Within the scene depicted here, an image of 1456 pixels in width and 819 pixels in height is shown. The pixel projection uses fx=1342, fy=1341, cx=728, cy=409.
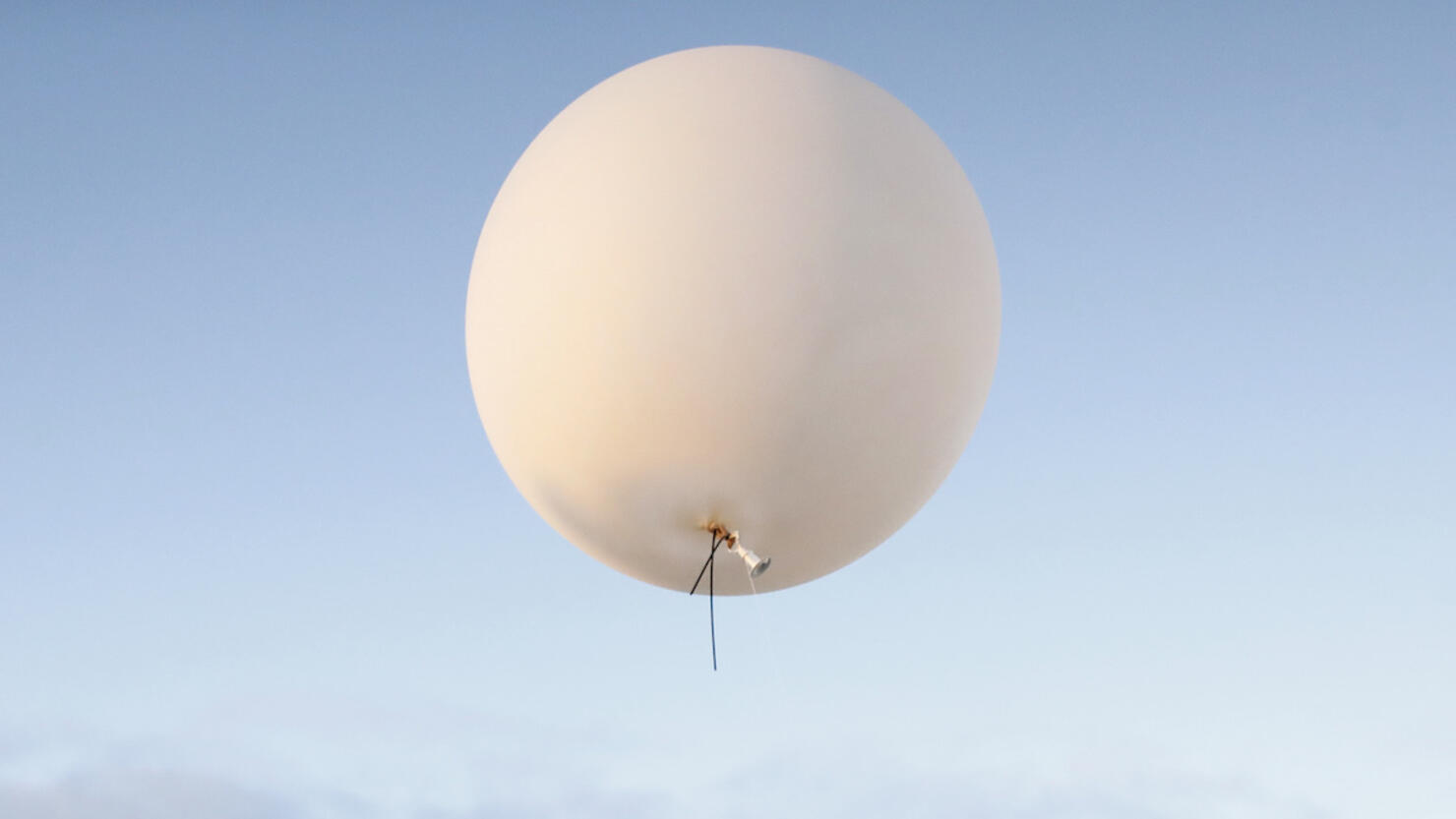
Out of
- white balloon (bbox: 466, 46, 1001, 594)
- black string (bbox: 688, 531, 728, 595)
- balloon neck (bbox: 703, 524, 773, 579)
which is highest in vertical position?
white balloon (bbox: 466, 46, 1001, 594)

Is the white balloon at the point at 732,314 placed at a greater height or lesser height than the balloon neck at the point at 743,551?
greater

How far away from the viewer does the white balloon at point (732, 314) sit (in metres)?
4.66

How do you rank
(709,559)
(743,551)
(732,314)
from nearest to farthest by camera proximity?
(732,314) < (743,551) < (709,559)

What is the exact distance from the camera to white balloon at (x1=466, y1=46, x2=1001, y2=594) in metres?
4.66

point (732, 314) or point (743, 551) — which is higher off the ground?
point (732, 314)

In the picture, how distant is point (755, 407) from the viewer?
4680 mm

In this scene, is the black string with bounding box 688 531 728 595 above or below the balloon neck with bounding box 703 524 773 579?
above

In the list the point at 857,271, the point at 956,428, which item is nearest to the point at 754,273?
the point at 857,271

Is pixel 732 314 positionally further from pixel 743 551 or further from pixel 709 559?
pixel 709 559

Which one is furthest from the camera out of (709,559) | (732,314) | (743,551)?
(709,559)

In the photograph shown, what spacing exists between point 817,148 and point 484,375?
159 centimetres

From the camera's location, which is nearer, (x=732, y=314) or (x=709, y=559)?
(x=732, y=314)

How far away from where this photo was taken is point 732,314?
461cm

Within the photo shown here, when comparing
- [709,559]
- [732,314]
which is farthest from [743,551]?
[732,314]
